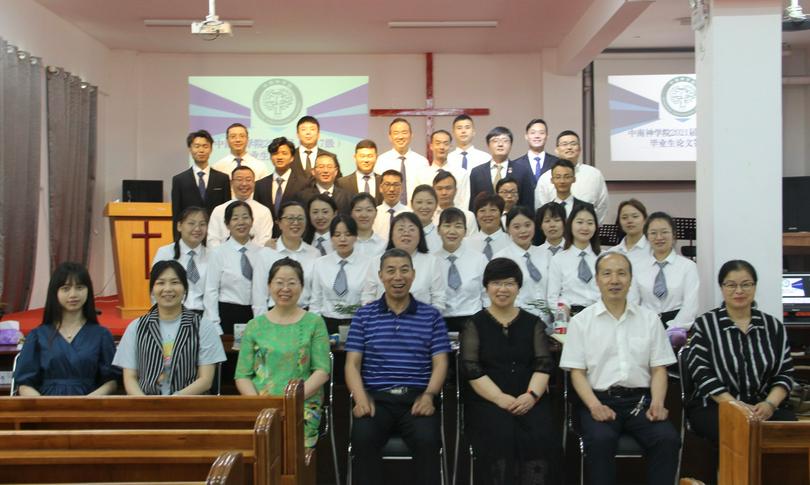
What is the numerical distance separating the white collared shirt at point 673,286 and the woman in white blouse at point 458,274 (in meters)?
0.85

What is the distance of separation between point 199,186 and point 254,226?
1.03 metres

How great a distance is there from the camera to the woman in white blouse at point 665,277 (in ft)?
15.4

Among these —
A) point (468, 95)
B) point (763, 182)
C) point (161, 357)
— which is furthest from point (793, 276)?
point (468, 95)


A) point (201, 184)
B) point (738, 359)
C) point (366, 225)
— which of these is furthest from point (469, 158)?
point (738, 359)

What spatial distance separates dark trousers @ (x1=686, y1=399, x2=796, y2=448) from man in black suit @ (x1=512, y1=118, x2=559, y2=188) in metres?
2.99

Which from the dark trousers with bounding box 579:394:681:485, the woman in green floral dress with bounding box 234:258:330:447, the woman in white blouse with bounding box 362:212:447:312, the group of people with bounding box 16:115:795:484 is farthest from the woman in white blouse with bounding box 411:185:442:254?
the dark trousers with bounding box 579:394:681:485

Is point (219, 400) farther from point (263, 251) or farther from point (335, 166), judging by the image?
point (335, 166)

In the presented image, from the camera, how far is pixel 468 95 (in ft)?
33.0

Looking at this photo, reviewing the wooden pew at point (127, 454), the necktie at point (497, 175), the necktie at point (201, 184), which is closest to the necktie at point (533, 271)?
the necktie at point (497, 175)

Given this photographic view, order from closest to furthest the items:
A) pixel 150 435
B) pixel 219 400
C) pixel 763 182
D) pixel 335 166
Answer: pixel 150 435 → pixel 219 400 → pixel 763 182 → pixel 335 166

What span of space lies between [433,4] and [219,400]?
5867mm

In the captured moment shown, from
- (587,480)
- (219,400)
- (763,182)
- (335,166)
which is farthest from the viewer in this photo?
(335,166)

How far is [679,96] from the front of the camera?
32.9 feet

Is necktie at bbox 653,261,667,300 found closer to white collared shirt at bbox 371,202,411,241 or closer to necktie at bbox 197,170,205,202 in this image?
white collared shirt at bbox 371,202,411,241
